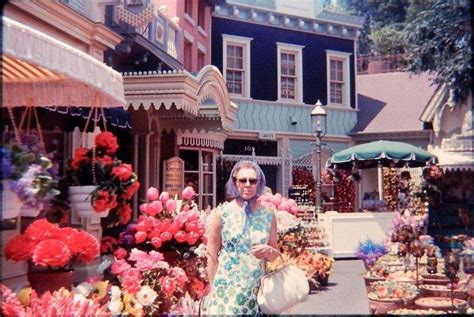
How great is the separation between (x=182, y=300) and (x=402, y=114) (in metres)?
16.9

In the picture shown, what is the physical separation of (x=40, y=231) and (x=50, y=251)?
22 cm

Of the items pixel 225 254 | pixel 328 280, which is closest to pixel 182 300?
→ pixel 225 254

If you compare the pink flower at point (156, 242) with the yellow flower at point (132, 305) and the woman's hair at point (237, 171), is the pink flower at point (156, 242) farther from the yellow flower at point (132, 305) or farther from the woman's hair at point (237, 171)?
the woman's hair at point (237, 171)

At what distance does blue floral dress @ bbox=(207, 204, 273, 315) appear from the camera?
3434mm

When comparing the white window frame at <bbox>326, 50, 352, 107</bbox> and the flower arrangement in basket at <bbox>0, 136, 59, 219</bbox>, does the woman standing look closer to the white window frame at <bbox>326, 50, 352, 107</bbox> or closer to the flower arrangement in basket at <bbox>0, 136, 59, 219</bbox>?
the flower arrangement in basket at <bbox>0, 136, 59, 219</bbox>

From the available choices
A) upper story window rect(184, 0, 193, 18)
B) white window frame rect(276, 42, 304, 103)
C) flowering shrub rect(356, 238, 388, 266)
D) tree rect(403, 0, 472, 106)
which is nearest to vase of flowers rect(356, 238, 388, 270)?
flowering shrub rect(356, 238, 388, 266)

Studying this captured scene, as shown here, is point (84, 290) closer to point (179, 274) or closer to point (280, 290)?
point (179, 274)

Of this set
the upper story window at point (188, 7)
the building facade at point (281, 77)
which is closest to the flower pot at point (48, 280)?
the upper story window at point (188, 7)

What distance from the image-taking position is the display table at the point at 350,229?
12703mm

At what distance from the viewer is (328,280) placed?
9.78 metres

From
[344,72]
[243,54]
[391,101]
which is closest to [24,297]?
[243,54]

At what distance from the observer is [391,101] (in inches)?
811

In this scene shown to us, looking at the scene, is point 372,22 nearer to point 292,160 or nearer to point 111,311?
point 292,160

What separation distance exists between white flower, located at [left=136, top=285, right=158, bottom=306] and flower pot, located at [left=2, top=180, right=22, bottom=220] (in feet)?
4.02
